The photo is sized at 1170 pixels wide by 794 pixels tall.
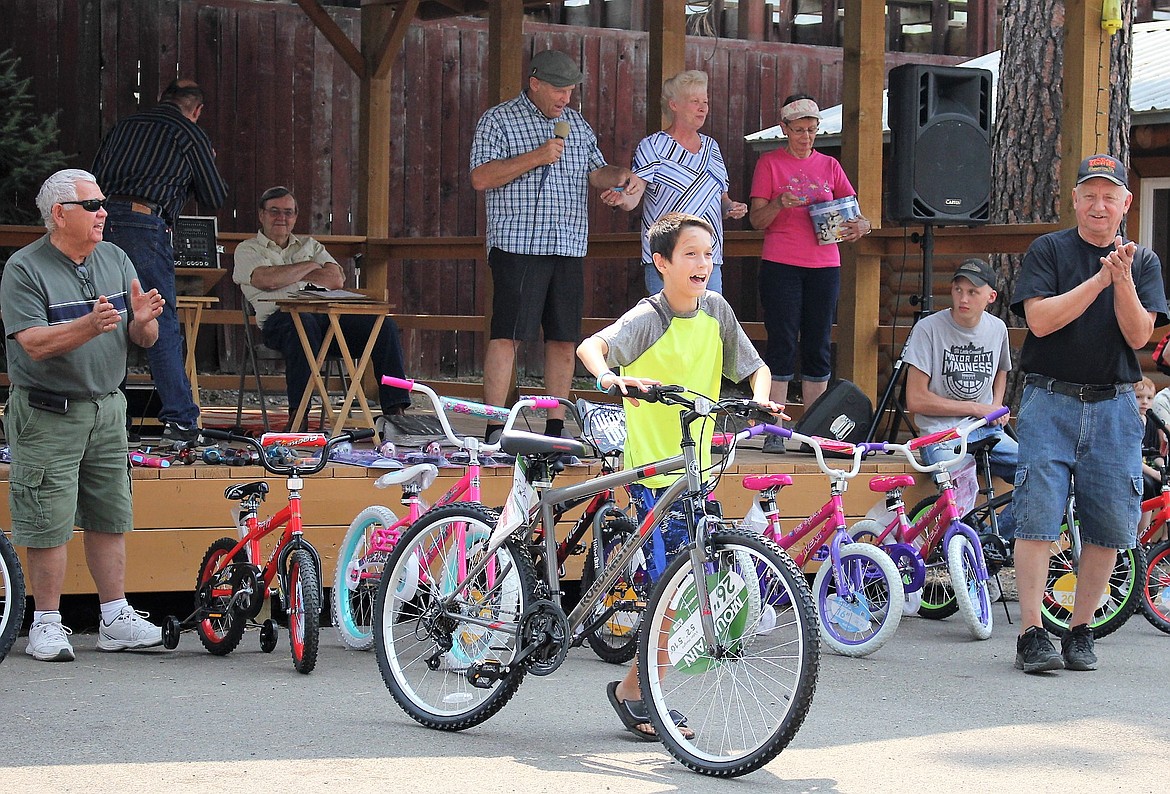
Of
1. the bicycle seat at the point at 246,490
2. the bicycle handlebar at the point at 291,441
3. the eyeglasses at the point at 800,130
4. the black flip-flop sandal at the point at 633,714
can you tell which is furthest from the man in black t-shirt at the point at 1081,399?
the bicycle seat at the point at 246,490

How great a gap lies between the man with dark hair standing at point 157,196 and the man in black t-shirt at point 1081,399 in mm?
3334

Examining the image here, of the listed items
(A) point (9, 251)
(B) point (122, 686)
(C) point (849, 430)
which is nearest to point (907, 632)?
(C) point (849, 430)

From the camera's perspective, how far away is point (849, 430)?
6.77 metres

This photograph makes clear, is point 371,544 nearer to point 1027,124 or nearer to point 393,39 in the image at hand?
point 1027,124

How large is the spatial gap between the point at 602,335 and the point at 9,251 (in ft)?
25.9

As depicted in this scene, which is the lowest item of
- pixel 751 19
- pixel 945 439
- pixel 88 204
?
pixel 945 439

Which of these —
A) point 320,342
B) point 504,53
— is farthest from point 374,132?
point 320,342

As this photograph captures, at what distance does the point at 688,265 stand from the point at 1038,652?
2000mm

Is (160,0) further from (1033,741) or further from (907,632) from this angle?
(1033,741)

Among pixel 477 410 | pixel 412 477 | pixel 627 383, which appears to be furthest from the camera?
pixel 412 477

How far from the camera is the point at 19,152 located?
447 inches

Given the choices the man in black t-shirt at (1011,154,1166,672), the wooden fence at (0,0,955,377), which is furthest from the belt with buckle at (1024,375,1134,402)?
the wooden fence at (0,0,955,377)

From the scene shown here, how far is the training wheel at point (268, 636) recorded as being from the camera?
226 inches

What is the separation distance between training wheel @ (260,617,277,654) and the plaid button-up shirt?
198 centimetres
